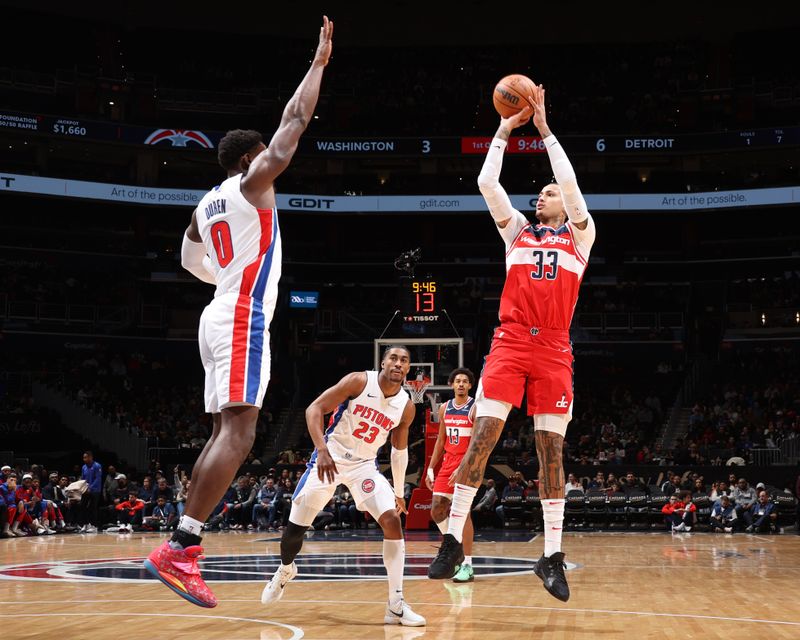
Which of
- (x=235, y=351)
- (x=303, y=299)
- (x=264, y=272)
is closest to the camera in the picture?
(x=235, y=351)

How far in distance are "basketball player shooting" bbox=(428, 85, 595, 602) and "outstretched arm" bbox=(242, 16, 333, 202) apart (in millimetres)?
1577

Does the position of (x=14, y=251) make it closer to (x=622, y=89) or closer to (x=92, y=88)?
(x=92, y=88)

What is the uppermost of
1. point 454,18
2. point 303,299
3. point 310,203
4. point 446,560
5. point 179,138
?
point 454,18

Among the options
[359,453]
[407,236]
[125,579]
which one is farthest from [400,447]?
[407,236]

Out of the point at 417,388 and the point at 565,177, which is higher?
the point at 565,177

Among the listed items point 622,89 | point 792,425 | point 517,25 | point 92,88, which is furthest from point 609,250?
point 92,88

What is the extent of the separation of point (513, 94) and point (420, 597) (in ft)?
14.3

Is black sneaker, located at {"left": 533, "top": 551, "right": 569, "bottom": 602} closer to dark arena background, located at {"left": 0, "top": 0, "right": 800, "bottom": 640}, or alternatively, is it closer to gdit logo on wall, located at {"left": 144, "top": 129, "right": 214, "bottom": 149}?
dark arena background, located at {"left": 0, "top": 0, "right": 800, "bottom": 640}

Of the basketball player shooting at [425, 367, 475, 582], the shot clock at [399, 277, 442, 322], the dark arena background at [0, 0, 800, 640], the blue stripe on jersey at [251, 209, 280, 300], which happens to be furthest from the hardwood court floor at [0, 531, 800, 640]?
the dark arena background at [0, 0, 800, 640]

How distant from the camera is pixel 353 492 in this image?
7727 mm

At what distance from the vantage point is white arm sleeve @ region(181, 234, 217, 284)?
5.90 m

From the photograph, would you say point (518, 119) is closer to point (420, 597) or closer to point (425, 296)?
point (420, 597)

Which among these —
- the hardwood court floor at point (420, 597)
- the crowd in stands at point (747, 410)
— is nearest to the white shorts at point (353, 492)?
the hardwood court floor at point (420, 597)

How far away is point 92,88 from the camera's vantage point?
35.4m
